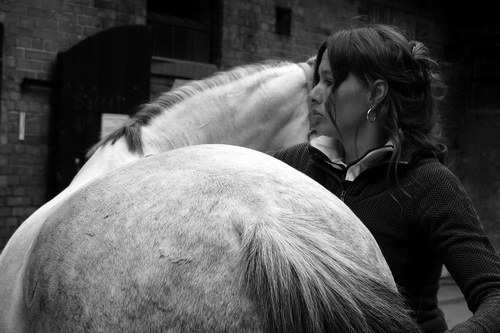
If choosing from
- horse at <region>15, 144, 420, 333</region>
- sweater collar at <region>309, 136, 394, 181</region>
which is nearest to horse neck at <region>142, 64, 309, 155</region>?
sweater collar at <region>309, 136, 394, 181</region>

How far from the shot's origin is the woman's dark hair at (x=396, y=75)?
1.63 m

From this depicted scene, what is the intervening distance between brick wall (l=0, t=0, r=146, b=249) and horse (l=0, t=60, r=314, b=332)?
3.32 meters

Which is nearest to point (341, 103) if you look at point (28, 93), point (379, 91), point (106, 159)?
point (379, 91)

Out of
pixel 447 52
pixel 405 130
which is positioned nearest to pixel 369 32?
pixel 405 130

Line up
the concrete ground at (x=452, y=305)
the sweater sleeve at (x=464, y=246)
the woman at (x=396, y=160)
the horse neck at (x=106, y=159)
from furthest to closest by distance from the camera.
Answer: the concrete ground at (x=452, y=305)
the horse neck at (x=106, y=159)
the woman at (x=396, y=160)
the sweater sleeve at (x=464, y=246)

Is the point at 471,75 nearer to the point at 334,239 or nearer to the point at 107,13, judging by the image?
the point at 107,13

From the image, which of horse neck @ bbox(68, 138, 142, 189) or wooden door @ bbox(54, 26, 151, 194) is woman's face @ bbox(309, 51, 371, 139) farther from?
wooden door @ bbox(54, 26, 151, 194)

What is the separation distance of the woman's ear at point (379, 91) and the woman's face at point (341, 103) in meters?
0.02

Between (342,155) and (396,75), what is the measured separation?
25 cm

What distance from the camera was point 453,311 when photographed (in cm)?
638

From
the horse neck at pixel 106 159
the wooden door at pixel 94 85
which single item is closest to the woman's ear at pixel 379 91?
the horse neck at pixel 106 159

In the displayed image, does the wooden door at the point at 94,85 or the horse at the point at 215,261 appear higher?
the wooden door at the point at 94,85

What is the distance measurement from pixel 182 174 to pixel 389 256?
0.60 m

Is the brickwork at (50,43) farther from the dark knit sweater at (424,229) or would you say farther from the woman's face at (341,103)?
the dark knit sweater at (424,229)
